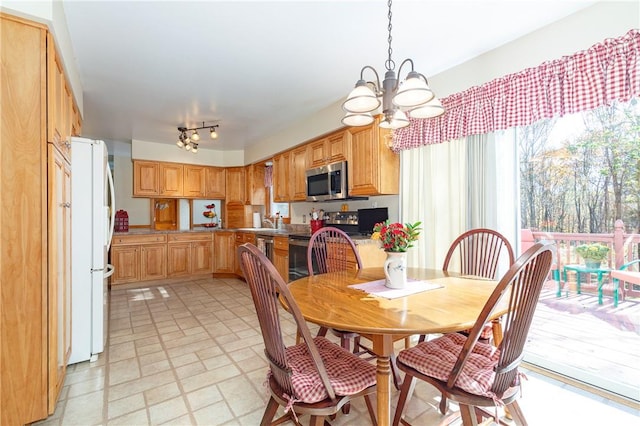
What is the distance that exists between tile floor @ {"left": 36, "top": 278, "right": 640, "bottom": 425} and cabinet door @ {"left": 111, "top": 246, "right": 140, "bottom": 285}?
5.87 feet

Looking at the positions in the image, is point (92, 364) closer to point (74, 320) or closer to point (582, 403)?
point (74, 320)

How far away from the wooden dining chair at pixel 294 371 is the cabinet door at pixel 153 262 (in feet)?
14.7

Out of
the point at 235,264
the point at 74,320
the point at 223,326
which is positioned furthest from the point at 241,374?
the point at 235,264

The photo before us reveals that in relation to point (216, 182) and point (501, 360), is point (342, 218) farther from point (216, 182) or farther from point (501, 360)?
point (216, 182)

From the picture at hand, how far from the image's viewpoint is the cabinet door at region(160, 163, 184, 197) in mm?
5492

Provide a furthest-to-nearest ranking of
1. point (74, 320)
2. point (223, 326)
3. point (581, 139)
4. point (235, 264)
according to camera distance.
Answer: point (235, 264), point (223, 326), point (74, 320), point (581, 139)

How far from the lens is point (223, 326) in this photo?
10.3 feet

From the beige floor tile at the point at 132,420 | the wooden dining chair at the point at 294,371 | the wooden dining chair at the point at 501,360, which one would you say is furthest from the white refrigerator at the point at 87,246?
the wooden dining chair at the point at 501,360

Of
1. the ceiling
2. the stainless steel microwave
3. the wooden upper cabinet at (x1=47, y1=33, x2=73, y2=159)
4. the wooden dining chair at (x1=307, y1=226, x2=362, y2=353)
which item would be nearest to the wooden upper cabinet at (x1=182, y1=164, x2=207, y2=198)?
the ceiling

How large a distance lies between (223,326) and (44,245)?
6.14 feet

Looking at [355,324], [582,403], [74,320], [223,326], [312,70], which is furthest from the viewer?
[223,326]

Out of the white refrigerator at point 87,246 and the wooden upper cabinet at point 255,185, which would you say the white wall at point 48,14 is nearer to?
the white refrigerator at point 87,246

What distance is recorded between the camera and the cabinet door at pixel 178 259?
5.20 meters

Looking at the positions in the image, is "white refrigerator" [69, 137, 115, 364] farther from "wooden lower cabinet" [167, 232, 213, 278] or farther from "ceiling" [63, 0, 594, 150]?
"wooden lower cabinet" [167, 232, 213, 278]
